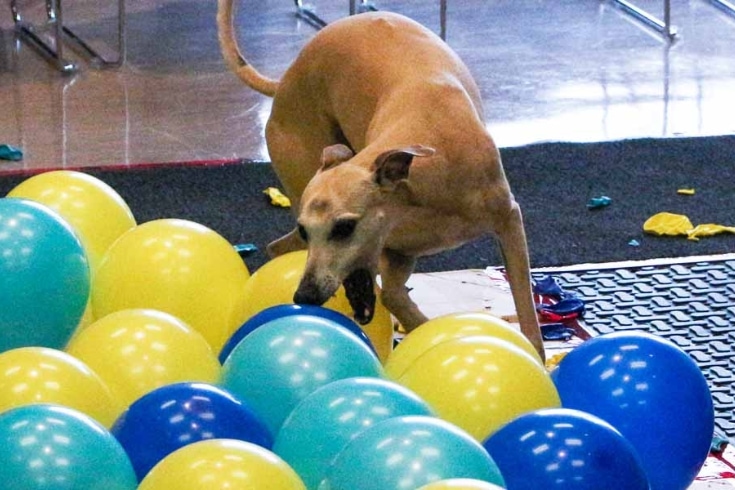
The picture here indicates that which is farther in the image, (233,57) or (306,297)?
(233,57)

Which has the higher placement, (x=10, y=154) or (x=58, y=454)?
(x=58, y=454)

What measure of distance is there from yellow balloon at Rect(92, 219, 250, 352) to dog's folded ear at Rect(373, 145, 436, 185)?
1.68 feet

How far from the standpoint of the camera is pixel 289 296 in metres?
3.26

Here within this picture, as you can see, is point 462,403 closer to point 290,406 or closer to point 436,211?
point 290,406

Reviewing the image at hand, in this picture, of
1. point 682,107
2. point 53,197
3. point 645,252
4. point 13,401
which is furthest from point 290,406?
point 682,107

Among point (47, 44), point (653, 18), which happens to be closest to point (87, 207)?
point (47, 44)

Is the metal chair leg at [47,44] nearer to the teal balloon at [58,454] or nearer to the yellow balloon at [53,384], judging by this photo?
the yellow balloon at [53,384]

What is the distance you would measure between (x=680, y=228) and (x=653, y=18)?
11.1 feet

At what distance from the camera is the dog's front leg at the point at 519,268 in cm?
341

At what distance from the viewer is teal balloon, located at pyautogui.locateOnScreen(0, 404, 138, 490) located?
234 centimetres

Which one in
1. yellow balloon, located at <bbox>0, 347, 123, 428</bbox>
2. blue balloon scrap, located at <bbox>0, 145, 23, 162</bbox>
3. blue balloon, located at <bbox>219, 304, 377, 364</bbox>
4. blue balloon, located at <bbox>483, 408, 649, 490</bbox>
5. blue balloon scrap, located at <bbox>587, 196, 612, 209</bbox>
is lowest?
blue balloon scrap, located at <bbox>0, 145, 23, 162</bbox>

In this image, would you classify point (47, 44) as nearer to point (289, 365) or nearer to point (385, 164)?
point (385, 164)

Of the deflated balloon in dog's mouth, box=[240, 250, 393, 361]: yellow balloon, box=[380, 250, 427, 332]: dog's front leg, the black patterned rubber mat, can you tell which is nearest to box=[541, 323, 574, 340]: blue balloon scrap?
the black patterned rubber mat

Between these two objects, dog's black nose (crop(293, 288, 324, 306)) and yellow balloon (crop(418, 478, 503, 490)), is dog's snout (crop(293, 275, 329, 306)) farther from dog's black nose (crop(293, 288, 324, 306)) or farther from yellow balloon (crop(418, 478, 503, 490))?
yellow balloon (crop(418, 478, 503, 490))
